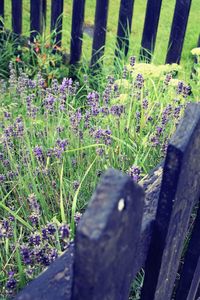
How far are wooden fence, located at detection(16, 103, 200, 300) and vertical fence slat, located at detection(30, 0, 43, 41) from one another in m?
2.78

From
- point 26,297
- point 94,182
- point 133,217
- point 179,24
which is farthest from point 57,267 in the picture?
point 179,24

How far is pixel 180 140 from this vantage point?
3.11ft

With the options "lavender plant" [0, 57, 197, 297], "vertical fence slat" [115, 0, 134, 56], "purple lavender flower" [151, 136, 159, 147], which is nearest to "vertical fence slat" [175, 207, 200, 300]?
"lavender plant" [0, 57, 197, 297]

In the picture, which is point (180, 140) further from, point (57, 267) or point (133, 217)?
point (57, 267)

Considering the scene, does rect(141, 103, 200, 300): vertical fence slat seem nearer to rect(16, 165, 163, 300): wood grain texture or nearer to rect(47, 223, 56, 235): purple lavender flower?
rect(16, 165, 163, 300): wood grain texture

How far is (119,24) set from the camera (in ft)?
11.5

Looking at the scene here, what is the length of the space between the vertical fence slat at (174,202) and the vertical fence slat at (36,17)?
2.90 m

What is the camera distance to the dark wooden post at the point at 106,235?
690 millimetres

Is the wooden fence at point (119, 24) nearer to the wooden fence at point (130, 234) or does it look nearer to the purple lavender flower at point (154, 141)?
the purple lavender flower at point (154, 141)

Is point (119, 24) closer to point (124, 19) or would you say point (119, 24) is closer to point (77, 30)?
point (124, 19)

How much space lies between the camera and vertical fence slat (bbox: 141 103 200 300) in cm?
96

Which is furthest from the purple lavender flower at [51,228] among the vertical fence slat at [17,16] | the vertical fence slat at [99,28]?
the vertical fence slat at [17,16]

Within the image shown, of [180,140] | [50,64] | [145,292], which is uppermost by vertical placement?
[180,140]

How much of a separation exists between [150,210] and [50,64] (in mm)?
2915
